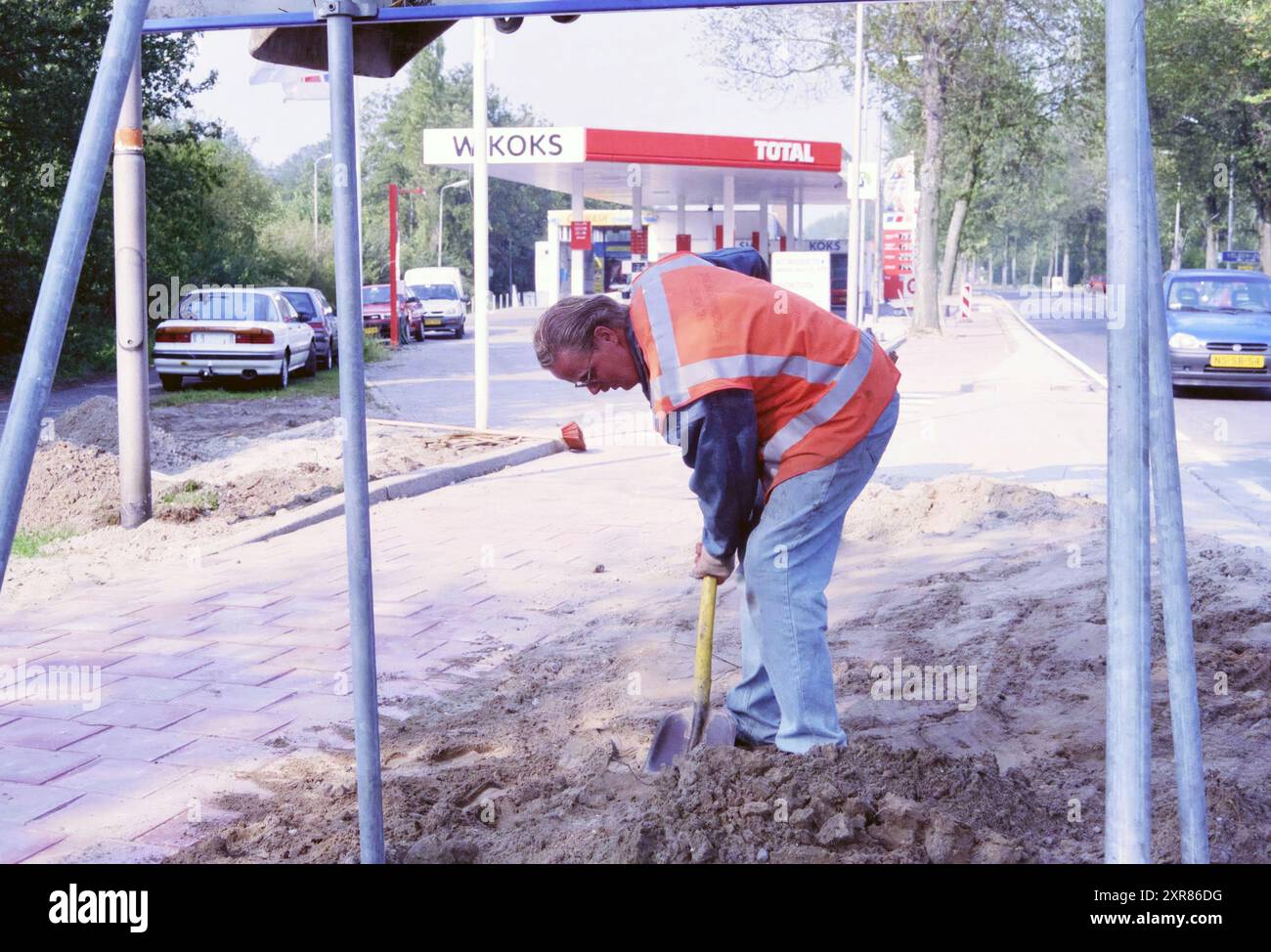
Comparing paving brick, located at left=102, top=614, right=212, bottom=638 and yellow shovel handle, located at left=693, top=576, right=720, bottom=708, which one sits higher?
yellow shovel handle, located at left=693, top=576, right=720, bottom=708

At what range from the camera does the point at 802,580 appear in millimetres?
3787

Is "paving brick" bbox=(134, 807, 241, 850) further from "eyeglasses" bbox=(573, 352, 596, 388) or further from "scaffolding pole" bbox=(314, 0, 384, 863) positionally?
"eyeglasses" bbox=(573, 352, 596, 388)

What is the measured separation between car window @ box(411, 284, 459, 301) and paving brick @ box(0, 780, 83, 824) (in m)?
37.0

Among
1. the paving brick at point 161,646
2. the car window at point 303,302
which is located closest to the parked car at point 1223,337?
the paving brick at point 161,646

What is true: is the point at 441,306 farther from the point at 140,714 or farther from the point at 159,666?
the point at 140,714

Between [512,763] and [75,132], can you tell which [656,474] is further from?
[75,132]

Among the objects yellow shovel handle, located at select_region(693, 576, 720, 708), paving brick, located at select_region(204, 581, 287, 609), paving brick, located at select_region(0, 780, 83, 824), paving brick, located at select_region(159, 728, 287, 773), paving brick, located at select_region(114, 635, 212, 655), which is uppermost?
yellow shovel handle, located at select_region(693, 576, 720, 708)

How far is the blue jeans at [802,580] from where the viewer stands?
375cm

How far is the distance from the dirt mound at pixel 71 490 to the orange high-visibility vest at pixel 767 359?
20.9 feet

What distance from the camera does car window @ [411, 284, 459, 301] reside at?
134ft

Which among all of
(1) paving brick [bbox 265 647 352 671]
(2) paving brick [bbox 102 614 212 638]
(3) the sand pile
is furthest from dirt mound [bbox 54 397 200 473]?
(1) paving brick [bbox 265 647 352 671]

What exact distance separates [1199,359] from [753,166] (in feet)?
62.3

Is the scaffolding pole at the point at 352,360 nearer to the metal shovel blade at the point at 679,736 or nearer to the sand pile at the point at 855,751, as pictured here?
the sand pile at the point at 855,751

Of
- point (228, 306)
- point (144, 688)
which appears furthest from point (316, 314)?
point (144, 688)
